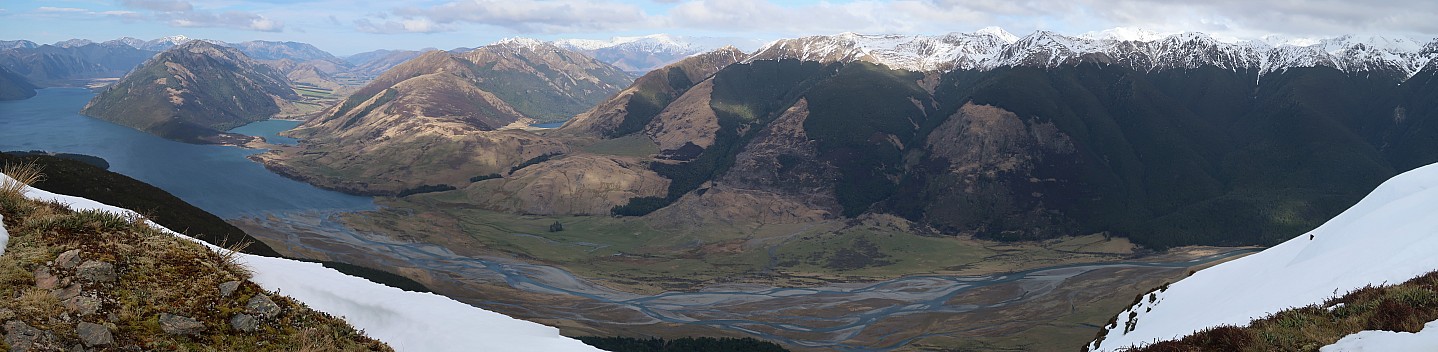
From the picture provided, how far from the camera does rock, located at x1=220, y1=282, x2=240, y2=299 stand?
713 inches

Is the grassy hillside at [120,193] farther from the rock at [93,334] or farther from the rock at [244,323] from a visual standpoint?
the rock at [93,334]

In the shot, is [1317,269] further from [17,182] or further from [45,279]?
[17,182]

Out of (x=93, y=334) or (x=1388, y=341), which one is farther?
(x=1388, y=341)

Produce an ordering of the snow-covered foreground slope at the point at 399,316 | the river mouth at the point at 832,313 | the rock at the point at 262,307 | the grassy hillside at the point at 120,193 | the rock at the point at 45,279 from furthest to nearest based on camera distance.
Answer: the river mouth at the point at 832,313, the grassy hillside at the point at 120,193, the snow-covered foreground slope at the point at 399,316, the rock at the point at 262,307, the rock at the point at 45,279

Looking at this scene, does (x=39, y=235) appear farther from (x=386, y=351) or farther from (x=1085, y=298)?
(x=1085, y=298)

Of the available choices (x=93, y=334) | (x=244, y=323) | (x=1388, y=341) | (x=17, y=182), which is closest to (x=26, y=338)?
(x=93, y=334)

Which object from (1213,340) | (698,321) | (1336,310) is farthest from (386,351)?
(698,321)

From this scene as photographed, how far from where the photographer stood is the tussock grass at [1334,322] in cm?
2122

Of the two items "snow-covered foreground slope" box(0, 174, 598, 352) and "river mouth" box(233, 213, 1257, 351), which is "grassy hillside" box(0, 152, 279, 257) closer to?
"river mouth" box(233, 213, 1257, 351)

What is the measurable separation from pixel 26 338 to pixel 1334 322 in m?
29.9

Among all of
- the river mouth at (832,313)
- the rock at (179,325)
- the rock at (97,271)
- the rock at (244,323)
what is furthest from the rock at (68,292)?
the river mouth at (832,313)

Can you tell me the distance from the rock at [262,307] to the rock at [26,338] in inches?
135

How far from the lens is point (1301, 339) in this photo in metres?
22.0

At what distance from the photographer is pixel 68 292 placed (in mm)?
Result: 16297
